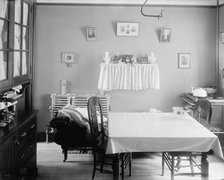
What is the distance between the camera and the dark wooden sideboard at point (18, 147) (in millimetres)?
2627

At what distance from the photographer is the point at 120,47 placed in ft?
18.0

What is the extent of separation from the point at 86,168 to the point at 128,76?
1.93 meters

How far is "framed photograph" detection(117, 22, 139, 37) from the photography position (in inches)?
213

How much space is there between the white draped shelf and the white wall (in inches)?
6.8

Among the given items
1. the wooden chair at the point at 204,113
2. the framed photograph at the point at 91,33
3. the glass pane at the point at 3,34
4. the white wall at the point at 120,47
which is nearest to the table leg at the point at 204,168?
the wooden chair at the point at 204,113

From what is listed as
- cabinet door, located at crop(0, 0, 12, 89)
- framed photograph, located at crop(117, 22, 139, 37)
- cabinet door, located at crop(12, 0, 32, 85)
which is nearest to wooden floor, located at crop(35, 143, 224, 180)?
cabinet door, located at crop(12, 0, 32, 85)

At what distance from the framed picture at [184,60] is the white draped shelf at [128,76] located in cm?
46

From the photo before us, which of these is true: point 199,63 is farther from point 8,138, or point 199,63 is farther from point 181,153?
point 8,138

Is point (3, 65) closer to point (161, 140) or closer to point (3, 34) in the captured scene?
point (3, 34)

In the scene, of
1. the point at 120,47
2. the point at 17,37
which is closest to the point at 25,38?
the point at 17,37

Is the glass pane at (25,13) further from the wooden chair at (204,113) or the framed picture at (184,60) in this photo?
the framed picture at (184,60)

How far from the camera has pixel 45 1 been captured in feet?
17.6

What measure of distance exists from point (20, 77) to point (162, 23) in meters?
2.93

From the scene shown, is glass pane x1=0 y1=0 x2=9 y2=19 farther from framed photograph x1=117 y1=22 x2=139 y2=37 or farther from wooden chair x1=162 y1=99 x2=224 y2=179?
framed photograph x1=117 y1=22 x2=139 y2=37
